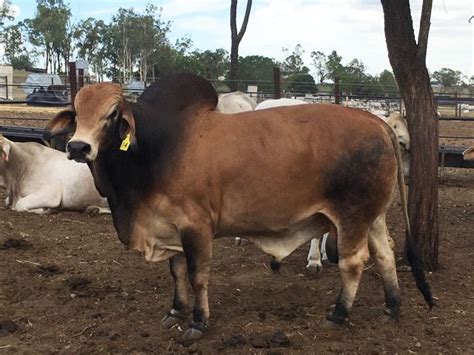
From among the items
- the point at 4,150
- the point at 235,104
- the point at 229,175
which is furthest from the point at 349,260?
the point at 4,150

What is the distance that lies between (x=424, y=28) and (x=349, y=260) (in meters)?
2.42

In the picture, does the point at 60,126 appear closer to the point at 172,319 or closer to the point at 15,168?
the point at 172,319

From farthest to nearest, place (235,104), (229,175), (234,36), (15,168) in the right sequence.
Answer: (234,36), (15,168), (235,104), (229,175)

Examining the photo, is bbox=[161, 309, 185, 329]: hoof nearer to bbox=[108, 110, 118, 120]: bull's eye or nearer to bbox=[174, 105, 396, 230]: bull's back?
bbox=[174, 105, 396, 230]: bull's back

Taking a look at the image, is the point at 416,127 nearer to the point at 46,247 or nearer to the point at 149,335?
the point at 149,335

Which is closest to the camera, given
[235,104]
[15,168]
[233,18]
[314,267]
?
[314,267]

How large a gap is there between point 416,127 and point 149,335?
9.69 ft

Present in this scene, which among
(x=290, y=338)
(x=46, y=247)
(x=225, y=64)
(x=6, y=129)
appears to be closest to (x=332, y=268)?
(x=290, y=338)

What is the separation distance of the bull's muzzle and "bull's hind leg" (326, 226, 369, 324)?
1.76 metres

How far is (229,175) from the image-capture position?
14.4ft

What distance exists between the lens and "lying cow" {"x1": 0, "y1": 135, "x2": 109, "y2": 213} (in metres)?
8.74

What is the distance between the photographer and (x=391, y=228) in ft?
25.4

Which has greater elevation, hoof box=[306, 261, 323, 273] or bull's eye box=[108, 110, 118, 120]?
bull's eye box=[108, 110, 118, 120]

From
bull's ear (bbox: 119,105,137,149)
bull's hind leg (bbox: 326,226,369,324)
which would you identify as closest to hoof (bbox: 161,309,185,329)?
bull's hind leg (bbox: 326,226,369,324)
